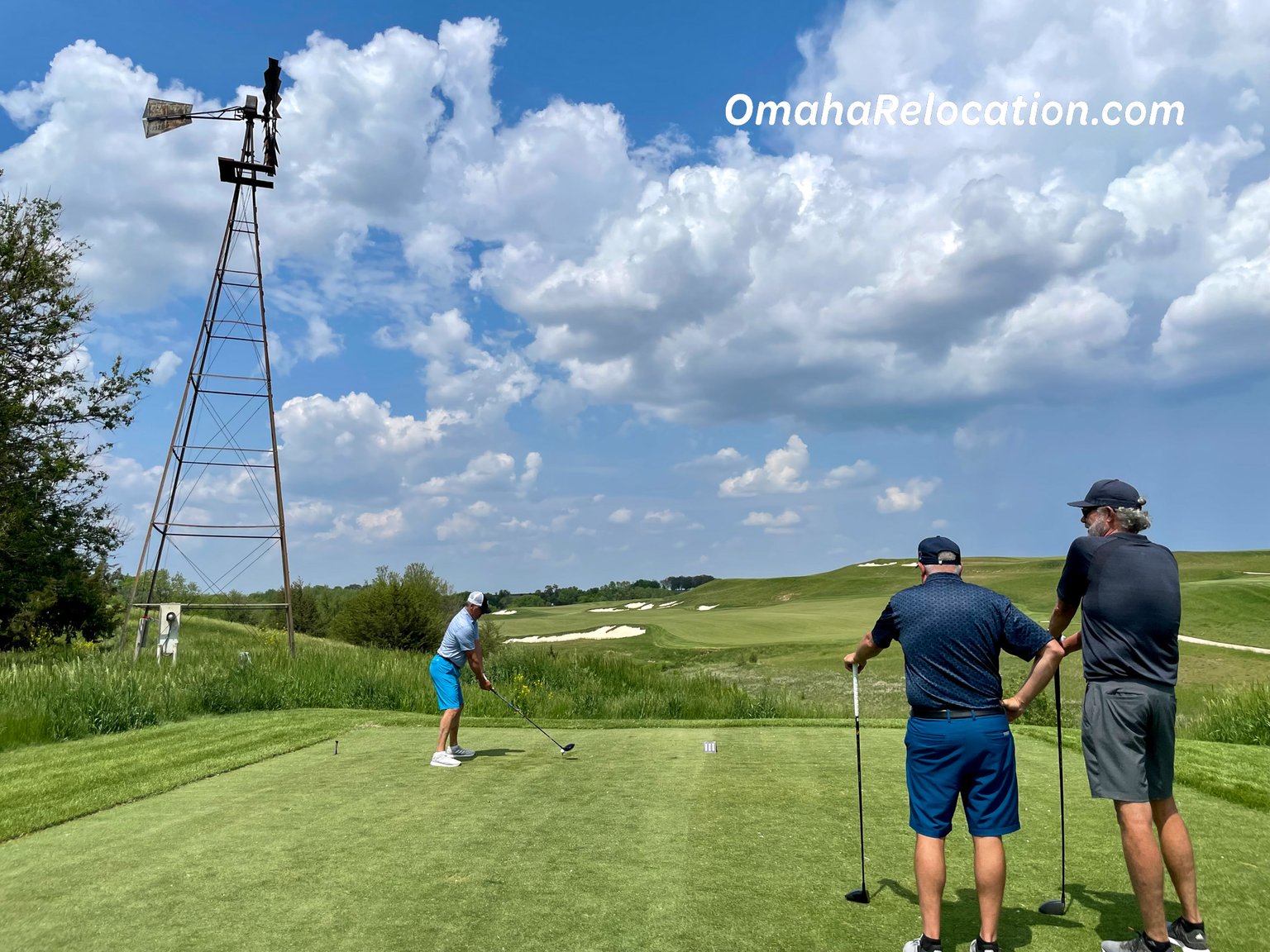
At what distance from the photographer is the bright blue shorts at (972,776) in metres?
4.38

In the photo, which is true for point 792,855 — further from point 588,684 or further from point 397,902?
point 588,684

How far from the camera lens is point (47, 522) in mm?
28109

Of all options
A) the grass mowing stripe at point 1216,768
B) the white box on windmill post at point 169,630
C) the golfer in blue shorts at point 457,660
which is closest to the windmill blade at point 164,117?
the white box on windmill post at point 169,630

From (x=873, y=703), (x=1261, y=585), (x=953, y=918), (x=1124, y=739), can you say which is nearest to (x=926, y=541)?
(x=1124, y=739)

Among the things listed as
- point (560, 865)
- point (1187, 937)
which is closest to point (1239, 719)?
point (1187, 937)

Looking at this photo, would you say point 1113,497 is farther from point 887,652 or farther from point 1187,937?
point 887,652

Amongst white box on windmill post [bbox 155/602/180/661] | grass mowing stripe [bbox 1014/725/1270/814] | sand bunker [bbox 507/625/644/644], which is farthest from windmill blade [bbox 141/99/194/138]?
sand bunker [bbox 507/625/644/644]

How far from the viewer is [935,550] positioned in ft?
15.5

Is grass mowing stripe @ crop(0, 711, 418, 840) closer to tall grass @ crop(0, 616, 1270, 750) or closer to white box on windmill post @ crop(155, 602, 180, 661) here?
tall grass @ crop(0, 616, 1270, 750)

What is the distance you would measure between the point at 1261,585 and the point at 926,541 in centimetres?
5011

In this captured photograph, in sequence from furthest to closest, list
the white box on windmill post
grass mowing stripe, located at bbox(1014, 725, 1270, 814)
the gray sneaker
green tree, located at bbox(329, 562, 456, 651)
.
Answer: green tree, located at bbox(329, 562, 456, 651) → the white box on windmill post → grass mowing stripe, located at bbox(1014, 725, 1270, 814) → the gray sneaker

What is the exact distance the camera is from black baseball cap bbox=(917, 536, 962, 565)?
4.68 m

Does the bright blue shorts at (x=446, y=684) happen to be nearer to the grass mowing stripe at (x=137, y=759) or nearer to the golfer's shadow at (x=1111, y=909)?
the grass mowing stripe at (x=137, y=759)

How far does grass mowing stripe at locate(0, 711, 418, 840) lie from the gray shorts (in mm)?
7570
